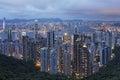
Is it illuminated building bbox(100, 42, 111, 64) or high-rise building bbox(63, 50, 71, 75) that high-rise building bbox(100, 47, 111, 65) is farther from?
high-rise building bbox(63, 50, 71, 75)

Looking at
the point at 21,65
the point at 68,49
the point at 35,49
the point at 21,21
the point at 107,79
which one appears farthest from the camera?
the point at 21,21

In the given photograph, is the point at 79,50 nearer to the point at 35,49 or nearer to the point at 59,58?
the point at 59,58

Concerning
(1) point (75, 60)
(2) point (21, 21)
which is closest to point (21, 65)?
(1) point (75, 60)

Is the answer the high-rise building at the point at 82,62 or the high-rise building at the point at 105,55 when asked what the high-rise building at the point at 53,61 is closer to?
the high-rise building at the point at 82,62

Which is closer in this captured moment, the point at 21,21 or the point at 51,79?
the point at 51,79

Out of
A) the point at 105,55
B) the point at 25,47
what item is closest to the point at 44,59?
the point at 25,47

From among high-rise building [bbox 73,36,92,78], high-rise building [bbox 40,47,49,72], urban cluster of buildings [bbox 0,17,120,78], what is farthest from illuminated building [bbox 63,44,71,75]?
high-rise building [bbox 40,47,49,72]

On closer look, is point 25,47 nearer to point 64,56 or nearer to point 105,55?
point 64,56

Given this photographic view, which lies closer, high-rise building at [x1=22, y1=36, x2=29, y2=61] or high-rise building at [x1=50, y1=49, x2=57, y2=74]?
high-rise building at [x1=50, y1=49, x2=57, y2=74]

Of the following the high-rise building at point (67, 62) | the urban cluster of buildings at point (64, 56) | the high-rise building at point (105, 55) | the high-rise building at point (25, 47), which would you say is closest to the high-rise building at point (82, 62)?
the urban cluster of buildings at point (64, 56)

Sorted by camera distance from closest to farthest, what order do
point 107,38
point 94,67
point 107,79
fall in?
point 107,79
point 94,67
point 107,38

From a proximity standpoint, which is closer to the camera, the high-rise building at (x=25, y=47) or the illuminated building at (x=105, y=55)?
the illuminated building at (x=105, y=55)
